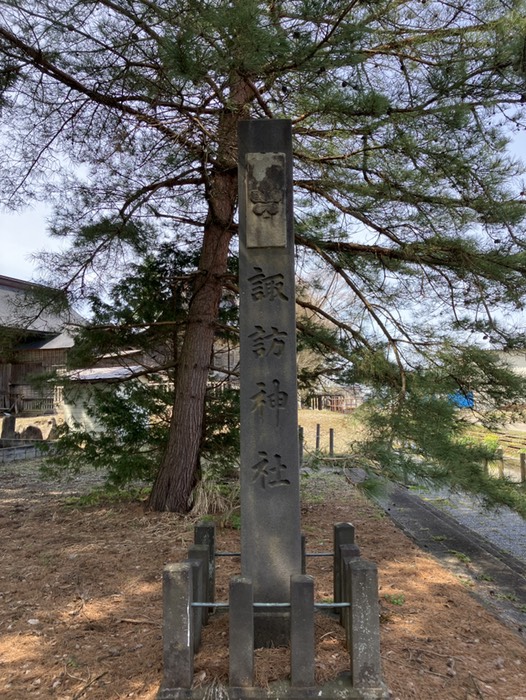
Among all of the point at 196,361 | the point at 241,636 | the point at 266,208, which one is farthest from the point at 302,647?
the point at 196,361

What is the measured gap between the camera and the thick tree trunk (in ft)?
20.4

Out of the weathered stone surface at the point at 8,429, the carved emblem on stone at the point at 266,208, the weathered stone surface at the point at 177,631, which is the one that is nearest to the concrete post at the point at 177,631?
the weathered stone surface at the point at 177,631

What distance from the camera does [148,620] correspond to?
3.45 metres

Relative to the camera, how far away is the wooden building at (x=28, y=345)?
629cm

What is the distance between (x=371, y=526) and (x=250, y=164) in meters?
4.91

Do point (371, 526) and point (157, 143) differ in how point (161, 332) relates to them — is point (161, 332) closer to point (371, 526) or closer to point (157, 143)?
point (157, 143)

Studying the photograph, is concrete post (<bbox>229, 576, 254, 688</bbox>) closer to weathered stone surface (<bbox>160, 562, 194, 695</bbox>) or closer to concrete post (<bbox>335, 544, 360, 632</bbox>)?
weathered stone surface (<bbox>160, 562, 194, 695</bbox>)

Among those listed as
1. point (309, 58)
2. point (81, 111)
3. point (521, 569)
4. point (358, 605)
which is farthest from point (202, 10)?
point (521, 569)

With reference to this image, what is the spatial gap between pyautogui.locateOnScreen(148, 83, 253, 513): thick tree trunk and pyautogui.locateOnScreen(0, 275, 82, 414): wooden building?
5.07ft

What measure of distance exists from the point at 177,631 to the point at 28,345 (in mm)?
17754

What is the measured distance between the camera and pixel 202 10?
3.40 metres

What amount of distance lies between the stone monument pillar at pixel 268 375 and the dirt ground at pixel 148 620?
0.47 metres

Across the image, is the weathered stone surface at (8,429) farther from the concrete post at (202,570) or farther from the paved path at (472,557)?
the concrete post at (202,570)

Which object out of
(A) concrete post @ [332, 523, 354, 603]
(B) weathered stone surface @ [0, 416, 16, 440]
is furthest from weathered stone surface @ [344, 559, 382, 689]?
(B) weathered stone surface @ [0, 416, 16, 440]
